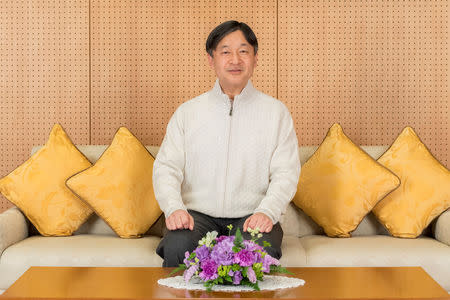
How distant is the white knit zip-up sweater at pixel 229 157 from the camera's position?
9.96ft

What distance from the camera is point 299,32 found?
4383 millimetres

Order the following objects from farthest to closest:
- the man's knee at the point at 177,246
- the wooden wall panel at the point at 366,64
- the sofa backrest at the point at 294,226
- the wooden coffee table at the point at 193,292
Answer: the wooden wall panel at the point at 366,64 → the sofa backrest at the point at 294,226 → the man's knee at the point at 177,246 → the wooden coffee table at the point at 193,292

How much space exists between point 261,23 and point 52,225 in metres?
2.03

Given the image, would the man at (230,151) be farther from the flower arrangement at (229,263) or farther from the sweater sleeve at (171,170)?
the flower arrangement at (229,263)

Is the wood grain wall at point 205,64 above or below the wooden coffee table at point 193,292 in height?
above

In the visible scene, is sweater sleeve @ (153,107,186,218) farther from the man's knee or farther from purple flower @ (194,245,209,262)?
purple flower @ (194,245,209,262)

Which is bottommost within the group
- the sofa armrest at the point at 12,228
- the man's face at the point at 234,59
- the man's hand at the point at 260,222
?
the sofa armrest at the point at 12,228

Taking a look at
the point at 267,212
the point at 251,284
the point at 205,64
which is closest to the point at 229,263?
the point at 251,284

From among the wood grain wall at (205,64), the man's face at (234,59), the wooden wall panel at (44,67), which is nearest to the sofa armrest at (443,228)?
the wood grain wall at (205,64)

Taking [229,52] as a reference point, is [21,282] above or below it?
below

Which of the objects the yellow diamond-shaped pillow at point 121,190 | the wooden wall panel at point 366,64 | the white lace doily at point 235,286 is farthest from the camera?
the wooden wall panel at point 366,64

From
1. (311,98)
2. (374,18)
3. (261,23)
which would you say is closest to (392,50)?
(374,18)

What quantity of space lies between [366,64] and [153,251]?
2.19 metres

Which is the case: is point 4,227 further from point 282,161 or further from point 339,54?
point 339,54
